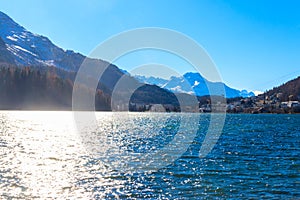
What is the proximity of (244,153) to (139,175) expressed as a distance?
27.6m

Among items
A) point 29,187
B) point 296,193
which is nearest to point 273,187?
point 296,193

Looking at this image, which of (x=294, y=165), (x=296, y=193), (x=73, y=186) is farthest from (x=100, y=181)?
(x=294, y=165)

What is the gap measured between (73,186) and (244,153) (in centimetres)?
3662

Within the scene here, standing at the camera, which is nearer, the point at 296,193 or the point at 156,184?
the point at 296,193

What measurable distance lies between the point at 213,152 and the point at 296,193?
92.5 feet

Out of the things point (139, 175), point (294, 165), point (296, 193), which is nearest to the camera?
point (296, 193)

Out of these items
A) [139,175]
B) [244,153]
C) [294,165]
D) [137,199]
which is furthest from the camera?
[244,153]

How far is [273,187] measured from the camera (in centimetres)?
3391

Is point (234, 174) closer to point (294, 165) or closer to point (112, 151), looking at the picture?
point (294, 165)

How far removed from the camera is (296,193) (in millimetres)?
31828

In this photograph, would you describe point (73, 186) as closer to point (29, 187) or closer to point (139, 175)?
point (29, 187)

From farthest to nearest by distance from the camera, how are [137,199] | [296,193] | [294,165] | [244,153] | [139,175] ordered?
[244,153]
[294,165]
[139,175]
[296,193]
[137,199]

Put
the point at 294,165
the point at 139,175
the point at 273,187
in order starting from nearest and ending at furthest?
the point at 273,187 → the point at 139,175 → the point at 294,165

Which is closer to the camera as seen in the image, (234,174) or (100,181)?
(100,181)
